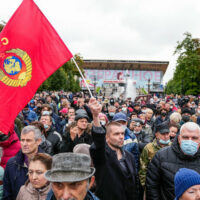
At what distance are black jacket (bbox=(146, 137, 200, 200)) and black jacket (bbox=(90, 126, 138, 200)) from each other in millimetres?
321

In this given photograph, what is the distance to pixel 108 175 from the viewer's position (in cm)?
269

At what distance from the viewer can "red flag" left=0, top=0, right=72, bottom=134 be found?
3.31m

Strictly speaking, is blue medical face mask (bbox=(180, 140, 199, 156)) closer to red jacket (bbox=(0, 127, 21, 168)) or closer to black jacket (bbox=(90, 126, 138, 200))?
black jacket (bbox=(90, 126, 138, 200))

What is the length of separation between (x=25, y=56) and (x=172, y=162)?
2401 millimetres

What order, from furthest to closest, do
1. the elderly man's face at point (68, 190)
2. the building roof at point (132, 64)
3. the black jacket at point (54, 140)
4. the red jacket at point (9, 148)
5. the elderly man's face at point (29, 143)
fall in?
the building roof at point (132, 64), the black jacket at point (54, 140), the red jacket at point (9, 148), the elderly man's face at point (29, 143), the elderly man's face at point (68, 190)

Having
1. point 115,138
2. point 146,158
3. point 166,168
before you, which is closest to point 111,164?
point 115,138

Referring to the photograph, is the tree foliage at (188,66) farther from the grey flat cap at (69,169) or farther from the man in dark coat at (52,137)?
the grey flat cap at (69,169)

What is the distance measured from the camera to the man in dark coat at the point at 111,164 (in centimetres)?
241

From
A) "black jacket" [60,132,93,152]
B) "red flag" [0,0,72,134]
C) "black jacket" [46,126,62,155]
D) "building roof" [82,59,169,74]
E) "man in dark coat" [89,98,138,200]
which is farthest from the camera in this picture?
"building roof" [82,59,169,74]

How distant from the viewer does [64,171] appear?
1.71 meters

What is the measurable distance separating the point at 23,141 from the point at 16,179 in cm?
47

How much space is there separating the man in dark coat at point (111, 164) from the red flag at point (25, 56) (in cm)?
124

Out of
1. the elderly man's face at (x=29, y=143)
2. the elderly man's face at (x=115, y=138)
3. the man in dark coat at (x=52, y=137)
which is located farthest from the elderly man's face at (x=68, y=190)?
the man in dark coat at (x=52, y=137)

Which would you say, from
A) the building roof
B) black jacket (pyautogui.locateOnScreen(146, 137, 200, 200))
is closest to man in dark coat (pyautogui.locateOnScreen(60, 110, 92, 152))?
black jacket (pyautogui.locateOnScreen(146, 137, 200, 200))
